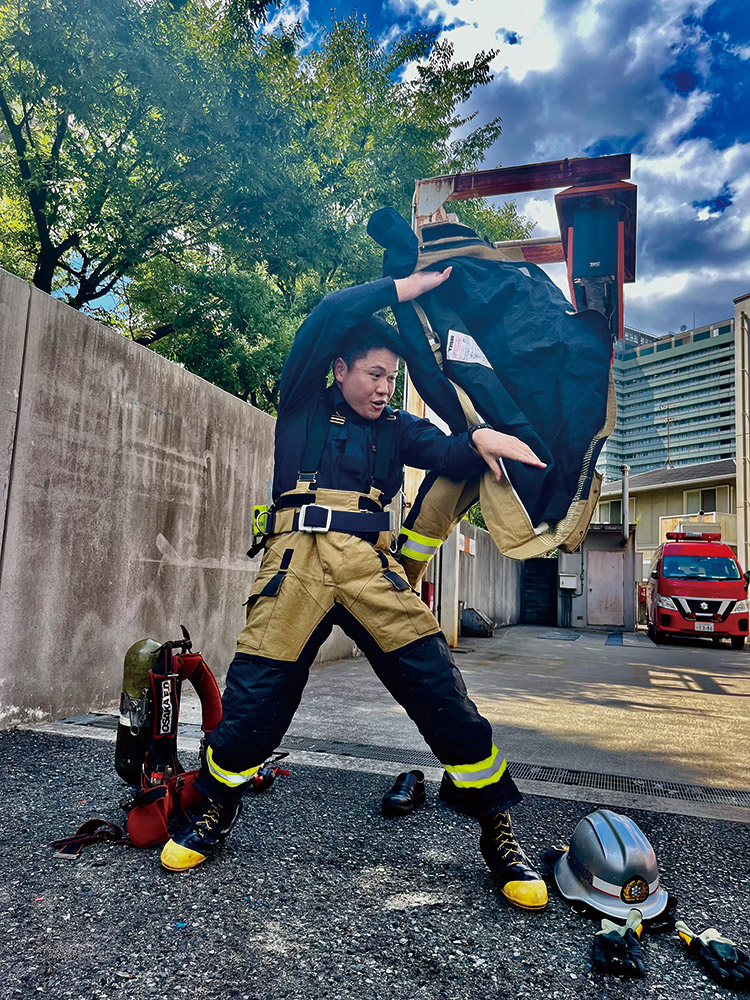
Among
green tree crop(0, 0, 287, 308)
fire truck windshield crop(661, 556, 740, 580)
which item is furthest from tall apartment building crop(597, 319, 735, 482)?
green tree crop(0, 0, 287, 308)

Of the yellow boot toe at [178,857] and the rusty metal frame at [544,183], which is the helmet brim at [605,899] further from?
the rusty metal frame at [544,183]

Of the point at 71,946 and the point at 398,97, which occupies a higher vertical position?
the point at 398,97

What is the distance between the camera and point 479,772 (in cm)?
212

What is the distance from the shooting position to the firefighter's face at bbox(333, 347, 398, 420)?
2.42 m

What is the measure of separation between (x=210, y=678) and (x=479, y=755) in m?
1.13

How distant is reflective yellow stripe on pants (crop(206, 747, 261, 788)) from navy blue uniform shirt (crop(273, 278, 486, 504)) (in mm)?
899

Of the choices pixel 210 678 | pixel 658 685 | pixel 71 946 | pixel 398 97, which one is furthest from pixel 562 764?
pixel 398 97

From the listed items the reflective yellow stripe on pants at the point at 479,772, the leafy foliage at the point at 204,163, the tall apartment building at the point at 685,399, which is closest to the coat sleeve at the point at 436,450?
the tall apartment building at the point at 685,399

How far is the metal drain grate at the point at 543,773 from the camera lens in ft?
10.6

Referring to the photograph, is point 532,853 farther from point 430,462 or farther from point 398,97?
point 398,97

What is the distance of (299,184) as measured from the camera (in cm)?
977

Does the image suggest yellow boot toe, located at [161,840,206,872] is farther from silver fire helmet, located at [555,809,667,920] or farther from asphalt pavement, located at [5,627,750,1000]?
silver fire helmet, located at [555,809,667,920]

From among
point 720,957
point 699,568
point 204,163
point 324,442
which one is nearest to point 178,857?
point 324,442

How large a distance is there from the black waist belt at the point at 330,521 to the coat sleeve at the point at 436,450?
0.33 m
